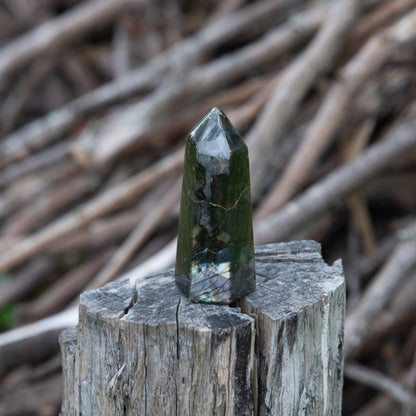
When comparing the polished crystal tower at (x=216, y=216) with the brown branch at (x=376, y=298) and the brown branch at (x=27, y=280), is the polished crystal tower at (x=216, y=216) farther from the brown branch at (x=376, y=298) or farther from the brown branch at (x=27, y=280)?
the brown branch at (x=27, y=280)

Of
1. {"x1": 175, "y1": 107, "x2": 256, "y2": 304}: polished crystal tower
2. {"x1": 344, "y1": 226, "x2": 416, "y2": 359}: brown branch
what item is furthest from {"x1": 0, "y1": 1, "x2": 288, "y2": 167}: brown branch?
{"x1": 175, "y1": 107, "x2": 256, "y2": 304}: polished crystal tower

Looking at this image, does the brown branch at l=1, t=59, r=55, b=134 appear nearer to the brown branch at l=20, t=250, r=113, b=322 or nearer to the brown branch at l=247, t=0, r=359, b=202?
the brown branch at l=20, t=250, r=113, b=322

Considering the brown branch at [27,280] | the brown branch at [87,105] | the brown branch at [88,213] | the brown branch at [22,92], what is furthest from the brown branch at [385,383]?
the brown branch at [22,92]

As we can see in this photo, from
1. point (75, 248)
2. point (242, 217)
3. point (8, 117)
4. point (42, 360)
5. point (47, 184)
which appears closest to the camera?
point (242, 217)

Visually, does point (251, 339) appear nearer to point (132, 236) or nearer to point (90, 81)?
point (132, 236)

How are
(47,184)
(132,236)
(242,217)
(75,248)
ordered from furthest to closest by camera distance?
1. (47,184)
2. (75,248)
3. (132,236)
4. (242,217)

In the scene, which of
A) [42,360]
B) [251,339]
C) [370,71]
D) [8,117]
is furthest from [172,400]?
[8,117]
